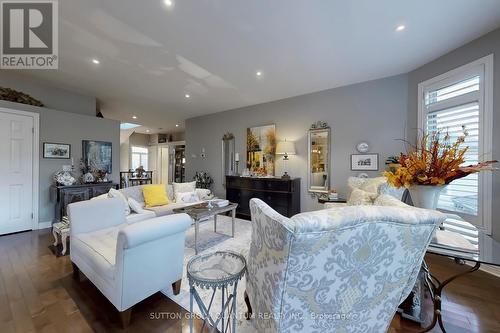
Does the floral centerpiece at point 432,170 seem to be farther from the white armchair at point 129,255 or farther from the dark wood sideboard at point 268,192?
the dark wood sideboard at point 268,192

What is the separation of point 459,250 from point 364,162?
8.40ft

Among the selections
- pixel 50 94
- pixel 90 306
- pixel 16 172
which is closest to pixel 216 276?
pixel 90 306

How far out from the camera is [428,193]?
4.90 ft

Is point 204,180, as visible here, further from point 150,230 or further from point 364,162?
point 150,230

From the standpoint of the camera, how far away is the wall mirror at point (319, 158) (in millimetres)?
4039

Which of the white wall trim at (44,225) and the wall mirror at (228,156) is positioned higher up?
the wall mirror at (228,156)

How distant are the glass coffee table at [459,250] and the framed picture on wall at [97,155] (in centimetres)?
567

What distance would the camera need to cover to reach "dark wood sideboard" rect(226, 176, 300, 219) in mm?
4074

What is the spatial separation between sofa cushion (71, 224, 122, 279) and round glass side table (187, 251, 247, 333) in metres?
0.84

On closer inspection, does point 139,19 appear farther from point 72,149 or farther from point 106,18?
point 72,149

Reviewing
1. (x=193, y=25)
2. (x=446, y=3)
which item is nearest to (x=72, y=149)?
(x=193, y=25)

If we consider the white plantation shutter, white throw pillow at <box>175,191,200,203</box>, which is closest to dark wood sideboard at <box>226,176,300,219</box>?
white throw pillow at <box>175,191,200,203</box>

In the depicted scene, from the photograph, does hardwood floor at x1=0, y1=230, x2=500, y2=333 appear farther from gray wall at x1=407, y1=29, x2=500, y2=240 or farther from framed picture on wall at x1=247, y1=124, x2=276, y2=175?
framed picture on wall at x1=247, y1=124, x2=276, y2=175

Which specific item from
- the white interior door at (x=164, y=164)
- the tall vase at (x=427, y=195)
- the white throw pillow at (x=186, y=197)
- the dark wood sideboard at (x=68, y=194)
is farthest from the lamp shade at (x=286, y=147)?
the white interior door at (x=164, y=164)
